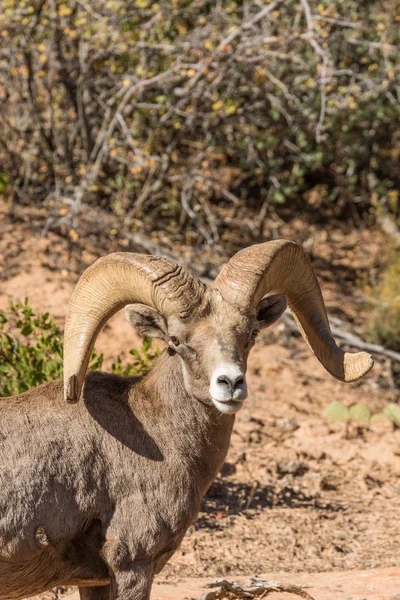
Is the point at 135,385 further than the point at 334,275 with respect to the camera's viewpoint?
No

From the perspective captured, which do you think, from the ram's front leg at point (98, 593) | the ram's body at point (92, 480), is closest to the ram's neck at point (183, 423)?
the ram's body at point (92, 480)

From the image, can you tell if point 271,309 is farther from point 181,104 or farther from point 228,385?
point 181,104

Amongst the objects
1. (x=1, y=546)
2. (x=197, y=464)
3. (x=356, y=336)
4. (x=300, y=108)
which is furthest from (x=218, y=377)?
(x=300, y=108)

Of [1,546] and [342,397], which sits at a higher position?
[1,546]

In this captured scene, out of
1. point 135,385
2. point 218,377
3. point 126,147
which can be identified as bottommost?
point 126,147

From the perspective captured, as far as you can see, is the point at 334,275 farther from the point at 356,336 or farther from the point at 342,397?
the point at 342,397

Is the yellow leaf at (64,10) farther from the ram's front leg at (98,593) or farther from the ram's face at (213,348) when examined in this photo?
the ram's front leg at (98,593)

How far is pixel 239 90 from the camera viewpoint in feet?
53.3

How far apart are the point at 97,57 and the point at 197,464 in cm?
1115

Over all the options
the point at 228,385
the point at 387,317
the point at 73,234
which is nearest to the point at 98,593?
the point at 228,385

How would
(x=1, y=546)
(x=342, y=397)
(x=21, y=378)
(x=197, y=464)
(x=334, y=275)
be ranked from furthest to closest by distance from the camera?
(x=334, y=275) < (x=342, y=397) < (x=21, y=378) < (x=197, y=464) < (x=1, y=546)

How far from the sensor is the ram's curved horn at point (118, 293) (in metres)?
6.42

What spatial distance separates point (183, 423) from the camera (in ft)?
21.7

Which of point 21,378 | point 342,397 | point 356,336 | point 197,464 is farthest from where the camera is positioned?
point 356,336
